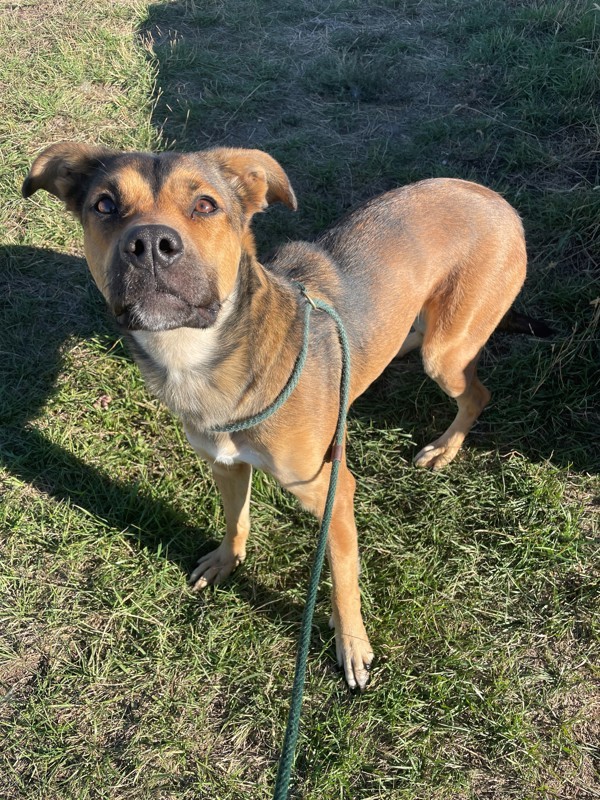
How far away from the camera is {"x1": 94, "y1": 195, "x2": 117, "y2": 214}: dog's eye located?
8.27ft

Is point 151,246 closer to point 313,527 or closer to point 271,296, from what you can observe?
point 271,296

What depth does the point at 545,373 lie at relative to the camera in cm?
430

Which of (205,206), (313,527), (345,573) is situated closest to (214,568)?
(313,527)

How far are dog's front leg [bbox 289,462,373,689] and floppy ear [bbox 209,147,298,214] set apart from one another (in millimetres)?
1348

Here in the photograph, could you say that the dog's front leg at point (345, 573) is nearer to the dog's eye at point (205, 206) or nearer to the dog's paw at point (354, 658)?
the dog's paw at point (354, 658)

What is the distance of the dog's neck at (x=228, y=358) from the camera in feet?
8.89

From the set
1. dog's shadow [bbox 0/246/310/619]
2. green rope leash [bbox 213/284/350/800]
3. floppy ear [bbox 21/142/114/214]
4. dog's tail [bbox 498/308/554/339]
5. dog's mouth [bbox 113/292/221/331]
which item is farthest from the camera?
dog's tail [bbox 498/308/554/339]

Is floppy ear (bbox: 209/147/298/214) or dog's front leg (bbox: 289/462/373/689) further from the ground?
floppy ear (bbox: 209/147/298/214)

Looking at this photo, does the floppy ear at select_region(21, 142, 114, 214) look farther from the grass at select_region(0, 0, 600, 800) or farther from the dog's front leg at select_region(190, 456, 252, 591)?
the grass at select_region(0, 0, 600, 800)

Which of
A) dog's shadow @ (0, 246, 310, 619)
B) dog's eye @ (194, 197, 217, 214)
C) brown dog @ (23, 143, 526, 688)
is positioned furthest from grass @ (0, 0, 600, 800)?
dog's eye @ (194, 197, 217, 214)

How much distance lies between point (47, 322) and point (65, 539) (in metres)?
1.87

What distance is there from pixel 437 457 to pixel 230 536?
1.46m

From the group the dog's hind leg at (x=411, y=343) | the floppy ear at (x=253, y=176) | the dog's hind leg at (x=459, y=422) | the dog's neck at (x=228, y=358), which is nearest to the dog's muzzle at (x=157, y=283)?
the dog's neck at (x=228, y=358)

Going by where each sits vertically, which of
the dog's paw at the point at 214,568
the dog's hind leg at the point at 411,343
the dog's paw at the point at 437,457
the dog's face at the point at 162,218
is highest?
the dog's face at the point at 162,218
